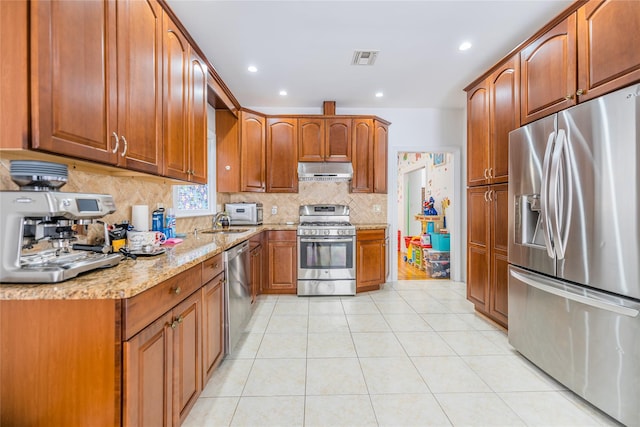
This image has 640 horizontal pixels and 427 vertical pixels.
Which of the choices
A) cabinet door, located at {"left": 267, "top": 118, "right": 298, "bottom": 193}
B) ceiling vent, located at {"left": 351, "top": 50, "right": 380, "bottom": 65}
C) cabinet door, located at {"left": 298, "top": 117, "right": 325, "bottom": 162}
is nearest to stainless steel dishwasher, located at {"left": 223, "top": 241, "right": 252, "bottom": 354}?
cabinet door, located at {"left": 267, "top": 118, "right": 298, "bottom": 193}

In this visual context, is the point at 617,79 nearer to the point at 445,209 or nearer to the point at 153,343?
the point at 153,343

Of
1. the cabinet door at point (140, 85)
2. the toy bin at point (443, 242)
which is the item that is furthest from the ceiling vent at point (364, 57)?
the toy bin at point (443, 242)

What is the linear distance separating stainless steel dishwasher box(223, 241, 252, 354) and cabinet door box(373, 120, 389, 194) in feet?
7.26

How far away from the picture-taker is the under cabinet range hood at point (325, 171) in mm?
3990

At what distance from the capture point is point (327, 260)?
3719mm

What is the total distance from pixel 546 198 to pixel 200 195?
3.34 m

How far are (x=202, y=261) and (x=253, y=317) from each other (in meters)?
1.61

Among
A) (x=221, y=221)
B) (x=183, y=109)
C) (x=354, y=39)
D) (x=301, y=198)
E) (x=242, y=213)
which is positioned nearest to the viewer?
(x=183, y=109)

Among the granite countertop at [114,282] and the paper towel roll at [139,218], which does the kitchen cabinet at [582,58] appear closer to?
the granite countertop at [114,282]

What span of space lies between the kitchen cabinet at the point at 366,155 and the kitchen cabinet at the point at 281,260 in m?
1.20

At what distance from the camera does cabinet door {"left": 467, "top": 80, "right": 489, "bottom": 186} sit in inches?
109

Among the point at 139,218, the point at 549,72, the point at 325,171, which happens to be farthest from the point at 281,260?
the point at 549,72

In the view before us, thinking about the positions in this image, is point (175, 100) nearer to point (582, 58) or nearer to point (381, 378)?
point (381, 378)

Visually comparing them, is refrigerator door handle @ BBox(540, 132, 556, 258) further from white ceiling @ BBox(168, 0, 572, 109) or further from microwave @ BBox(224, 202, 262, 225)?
microwave @ BBox(224, 202, 262, 225)
